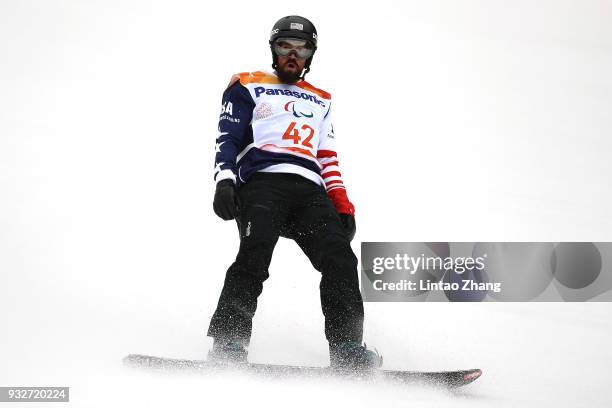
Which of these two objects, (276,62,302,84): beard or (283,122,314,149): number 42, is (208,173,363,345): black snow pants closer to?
(283,122,314,149): number 42

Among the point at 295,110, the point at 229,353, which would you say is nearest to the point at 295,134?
the point at 295,110

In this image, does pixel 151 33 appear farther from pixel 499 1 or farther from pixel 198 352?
pixel 198 352

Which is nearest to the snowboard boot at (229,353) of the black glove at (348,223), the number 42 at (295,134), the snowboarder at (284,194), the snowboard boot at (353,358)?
the snowboarder at (284,194)

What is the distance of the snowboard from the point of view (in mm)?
3803

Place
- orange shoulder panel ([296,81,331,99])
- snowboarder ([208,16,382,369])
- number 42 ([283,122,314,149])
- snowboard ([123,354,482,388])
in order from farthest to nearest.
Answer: orange shoulder panel ([296,81,331,99]) < number 42 ([283,122,314,149]) < snowboarder ([208,16,382,369]) < snowboard ([123,354,482,388])

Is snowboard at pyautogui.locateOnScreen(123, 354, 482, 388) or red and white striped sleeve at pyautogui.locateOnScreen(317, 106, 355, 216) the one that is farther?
red and white striped sleeve at pyautogui.locateOnScreen(317, 106, 355, 216)

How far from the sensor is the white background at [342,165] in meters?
4.59

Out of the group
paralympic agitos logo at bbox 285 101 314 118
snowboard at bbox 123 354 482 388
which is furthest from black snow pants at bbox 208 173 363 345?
paralympic agitos logo at bbox 285 101 314 118

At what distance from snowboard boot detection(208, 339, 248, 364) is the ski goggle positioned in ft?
5.45

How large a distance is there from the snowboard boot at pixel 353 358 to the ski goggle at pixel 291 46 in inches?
65.2

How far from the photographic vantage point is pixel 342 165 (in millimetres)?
12469

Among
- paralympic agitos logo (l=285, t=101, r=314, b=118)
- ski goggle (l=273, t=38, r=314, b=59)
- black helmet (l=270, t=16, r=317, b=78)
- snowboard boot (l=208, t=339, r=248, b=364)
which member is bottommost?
snowboard boot (l=208, t=339, r=248, b=364)

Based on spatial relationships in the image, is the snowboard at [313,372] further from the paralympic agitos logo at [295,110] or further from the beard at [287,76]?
the beard at [287,76]

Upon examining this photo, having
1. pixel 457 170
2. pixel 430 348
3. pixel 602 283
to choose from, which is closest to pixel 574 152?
pixel 457 170
